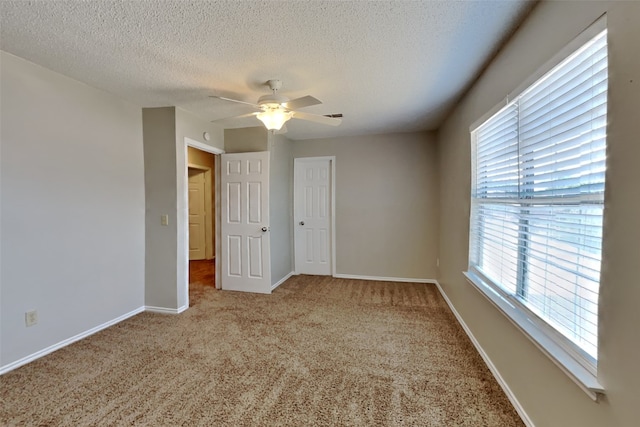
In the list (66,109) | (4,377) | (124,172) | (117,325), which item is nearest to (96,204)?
(124,172)

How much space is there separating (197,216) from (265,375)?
501 centimetres

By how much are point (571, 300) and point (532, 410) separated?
0.72 m

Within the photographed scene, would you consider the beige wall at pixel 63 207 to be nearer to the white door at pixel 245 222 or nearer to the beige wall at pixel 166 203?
the beige wall at pixel 166 203

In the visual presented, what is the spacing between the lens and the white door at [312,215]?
16.0ft

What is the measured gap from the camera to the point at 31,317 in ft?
7.46

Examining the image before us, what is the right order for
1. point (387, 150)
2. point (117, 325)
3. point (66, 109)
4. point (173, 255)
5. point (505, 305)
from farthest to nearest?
1. point (387, 150)
2. point (173, 255)
3. point (117, 325)
4. point (66, 109)
5. point (505, 305)

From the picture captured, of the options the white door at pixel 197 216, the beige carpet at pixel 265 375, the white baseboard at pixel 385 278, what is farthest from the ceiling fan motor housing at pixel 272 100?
the white door at pixel 197 216

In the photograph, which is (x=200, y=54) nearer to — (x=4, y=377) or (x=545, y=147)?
(x=545, y=147)

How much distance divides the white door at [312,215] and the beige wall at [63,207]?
7.92 ft

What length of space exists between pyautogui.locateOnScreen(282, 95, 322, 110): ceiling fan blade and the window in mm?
1339

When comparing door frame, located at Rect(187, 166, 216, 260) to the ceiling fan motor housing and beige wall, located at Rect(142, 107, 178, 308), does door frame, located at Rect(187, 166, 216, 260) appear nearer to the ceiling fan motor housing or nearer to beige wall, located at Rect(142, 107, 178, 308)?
beige wall, located at Rect(142, 107, 178, 308)

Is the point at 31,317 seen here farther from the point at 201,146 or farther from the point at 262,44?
the point at 262,44

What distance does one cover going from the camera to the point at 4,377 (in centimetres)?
205

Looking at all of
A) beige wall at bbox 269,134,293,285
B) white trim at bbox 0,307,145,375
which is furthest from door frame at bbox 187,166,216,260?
white trim at bbox 0,307,145,375
